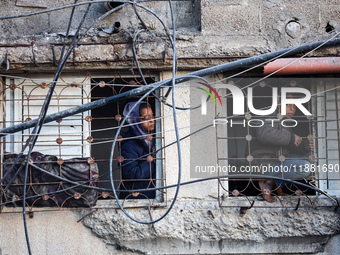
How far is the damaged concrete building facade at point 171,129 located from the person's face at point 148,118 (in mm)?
84

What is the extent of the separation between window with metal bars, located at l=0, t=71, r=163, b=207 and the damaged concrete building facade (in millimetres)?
11

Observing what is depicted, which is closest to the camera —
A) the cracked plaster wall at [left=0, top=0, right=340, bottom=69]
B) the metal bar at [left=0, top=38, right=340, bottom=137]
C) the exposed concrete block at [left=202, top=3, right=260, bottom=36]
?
the metal bar at [left=0, top=38, right=340, bottom=137]

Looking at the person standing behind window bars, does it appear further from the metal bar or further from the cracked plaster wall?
the metal bar

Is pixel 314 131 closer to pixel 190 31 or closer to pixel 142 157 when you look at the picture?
pixel 190 31

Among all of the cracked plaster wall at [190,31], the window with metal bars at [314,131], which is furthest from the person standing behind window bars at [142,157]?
the window with metal bars at [314,131]

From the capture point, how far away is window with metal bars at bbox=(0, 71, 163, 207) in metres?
4.42

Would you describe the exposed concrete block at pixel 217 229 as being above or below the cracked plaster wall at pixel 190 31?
below

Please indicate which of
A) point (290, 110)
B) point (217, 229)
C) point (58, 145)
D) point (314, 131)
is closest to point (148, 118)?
point (58, 145)

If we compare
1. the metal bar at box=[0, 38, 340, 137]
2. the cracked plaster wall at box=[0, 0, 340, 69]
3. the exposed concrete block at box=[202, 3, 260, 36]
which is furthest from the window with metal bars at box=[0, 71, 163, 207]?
the metal bar at box=[0, 38, 340, 137]

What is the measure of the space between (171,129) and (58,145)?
1.08 meters

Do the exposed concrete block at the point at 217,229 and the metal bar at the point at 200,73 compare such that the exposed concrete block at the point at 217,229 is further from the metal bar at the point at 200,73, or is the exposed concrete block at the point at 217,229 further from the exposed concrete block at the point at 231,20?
the exposed concrete block at the point at 231,20

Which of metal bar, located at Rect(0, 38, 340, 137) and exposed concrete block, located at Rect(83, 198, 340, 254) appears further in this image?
exposed concrete block, located at Rect(83, 198, 340, 254)

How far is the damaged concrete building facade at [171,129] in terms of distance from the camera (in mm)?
4395

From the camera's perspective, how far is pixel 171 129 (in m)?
4.53
